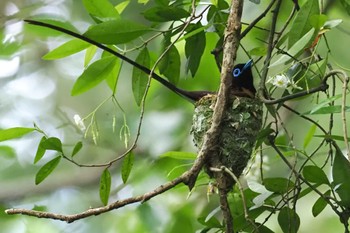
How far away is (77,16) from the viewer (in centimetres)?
295

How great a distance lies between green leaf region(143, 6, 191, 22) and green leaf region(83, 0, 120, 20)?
9 centimetres

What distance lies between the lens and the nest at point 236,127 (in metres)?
1.37

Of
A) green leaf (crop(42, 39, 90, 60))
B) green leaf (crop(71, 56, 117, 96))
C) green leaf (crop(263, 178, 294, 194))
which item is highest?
green leaf (crop(42, 39, 90, 60))

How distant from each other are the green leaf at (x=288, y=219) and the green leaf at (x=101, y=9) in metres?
0.48

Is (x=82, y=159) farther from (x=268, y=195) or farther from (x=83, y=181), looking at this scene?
(x=268, y=195)

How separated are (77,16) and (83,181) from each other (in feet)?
Answer: 2.28

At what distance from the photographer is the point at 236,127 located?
1.42 m

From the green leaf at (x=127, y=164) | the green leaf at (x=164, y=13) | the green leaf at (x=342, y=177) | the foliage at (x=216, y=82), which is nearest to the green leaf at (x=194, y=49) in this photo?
the foliage at (x=216, y=82)

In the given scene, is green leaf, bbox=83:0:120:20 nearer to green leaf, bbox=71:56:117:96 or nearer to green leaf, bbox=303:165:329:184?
green leaf, bbox=71:56:117:96

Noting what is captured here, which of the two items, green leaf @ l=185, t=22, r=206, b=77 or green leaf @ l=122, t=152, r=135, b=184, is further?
green leaf @ l=185, t=22, r=206, b=77

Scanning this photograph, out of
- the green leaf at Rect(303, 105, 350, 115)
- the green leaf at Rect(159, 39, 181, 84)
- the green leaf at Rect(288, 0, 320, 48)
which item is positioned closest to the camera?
the green leaf at Rect(303, 105, 350, 115)

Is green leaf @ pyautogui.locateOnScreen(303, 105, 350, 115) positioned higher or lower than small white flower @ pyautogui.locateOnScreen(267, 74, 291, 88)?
higher

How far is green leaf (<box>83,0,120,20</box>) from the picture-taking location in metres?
1.35

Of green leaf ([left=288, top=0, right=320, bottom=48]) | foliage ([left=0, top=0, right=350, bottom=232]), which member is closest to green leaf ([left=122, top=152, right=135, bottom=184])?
foliage ([left=0, top=0, right=350, bottom=232])
